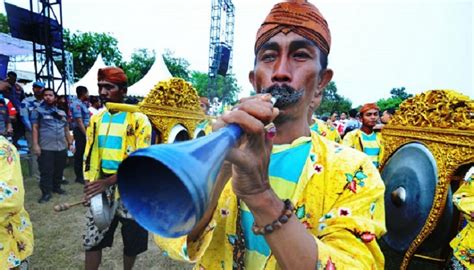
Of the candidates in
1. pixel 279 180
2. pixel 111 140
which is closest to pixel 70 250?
pixel 111 140

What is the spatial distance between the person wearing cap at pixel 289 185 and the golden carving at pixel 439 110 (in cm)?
236

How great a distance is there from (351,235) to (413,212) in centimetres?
291

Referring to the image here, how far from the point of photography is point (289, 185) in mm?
1294

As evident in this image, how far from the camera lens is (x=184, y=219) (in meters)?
0.75

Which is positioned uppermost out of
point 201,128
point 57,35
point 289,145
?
point 57,35

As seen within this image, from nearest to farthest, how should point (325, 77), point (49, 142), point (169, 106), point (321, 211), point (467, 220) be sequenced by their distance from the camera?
point (321, 211), point (325, 77), point (467, 220), point (169, 106), point (49, 142)

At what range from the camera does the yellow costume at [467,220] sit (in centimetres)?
241

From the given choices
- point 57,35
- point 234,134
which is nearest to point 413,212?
point 234,134

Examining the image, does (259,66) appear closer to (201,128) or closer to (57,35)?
(201,128)

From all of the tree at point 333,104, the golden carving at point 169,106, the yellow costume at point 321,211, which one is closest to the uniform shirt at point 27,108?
the golden carving at point 169,106

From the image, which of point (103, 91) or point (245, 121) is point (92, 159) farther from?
point (245, 121)

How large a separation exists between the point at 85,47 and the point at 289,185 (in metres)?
41.9

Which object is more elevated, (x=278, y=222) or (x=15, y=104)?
(x=278, y=222)

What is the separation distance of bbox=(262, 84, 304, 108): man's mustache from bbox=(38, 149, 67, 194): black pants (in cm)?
653
